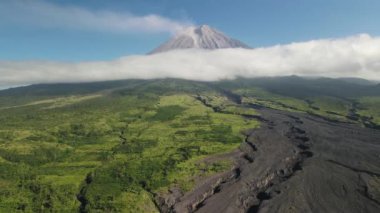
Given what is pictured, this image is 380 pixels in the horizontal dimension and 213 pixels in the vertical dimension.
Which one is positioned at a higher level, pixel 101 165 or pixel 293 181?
pixel 101 165

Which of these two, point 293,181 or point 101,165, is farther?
point 101,165

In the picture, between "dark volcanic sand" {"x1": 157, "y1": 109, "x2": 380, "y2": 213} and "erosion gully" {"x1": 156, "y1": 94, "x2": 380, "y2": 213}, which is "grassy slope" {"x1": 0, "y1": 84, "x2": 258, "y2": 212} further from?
"erosion gully" {"x1": 156, "y1": 94, "x2": 380, "y2": 213}

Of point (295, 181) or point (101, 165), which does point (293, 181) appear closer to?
point (295, 181)

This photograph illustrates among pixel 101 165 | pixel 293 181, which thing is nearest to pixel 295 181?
pixel 293 181

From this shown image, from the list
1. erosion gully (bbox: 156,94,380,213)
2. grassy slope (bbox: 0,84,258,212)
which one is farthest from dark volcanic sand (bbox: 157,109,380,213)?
grassy slope (bbox: 0,84,258,212)

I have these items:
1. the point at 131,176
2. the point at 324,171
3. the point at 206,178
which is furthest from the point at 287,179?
the point at 131,176

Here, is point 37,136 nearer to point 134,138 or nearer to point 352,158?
point 134,138

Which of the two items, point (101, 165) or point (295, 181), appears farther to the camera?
point (101, 165)

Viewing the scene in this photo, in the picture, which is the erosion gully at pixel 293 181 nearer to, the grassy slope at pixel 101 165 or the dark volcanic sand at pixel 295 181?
the dark volcanic sand at pixel 295 181
